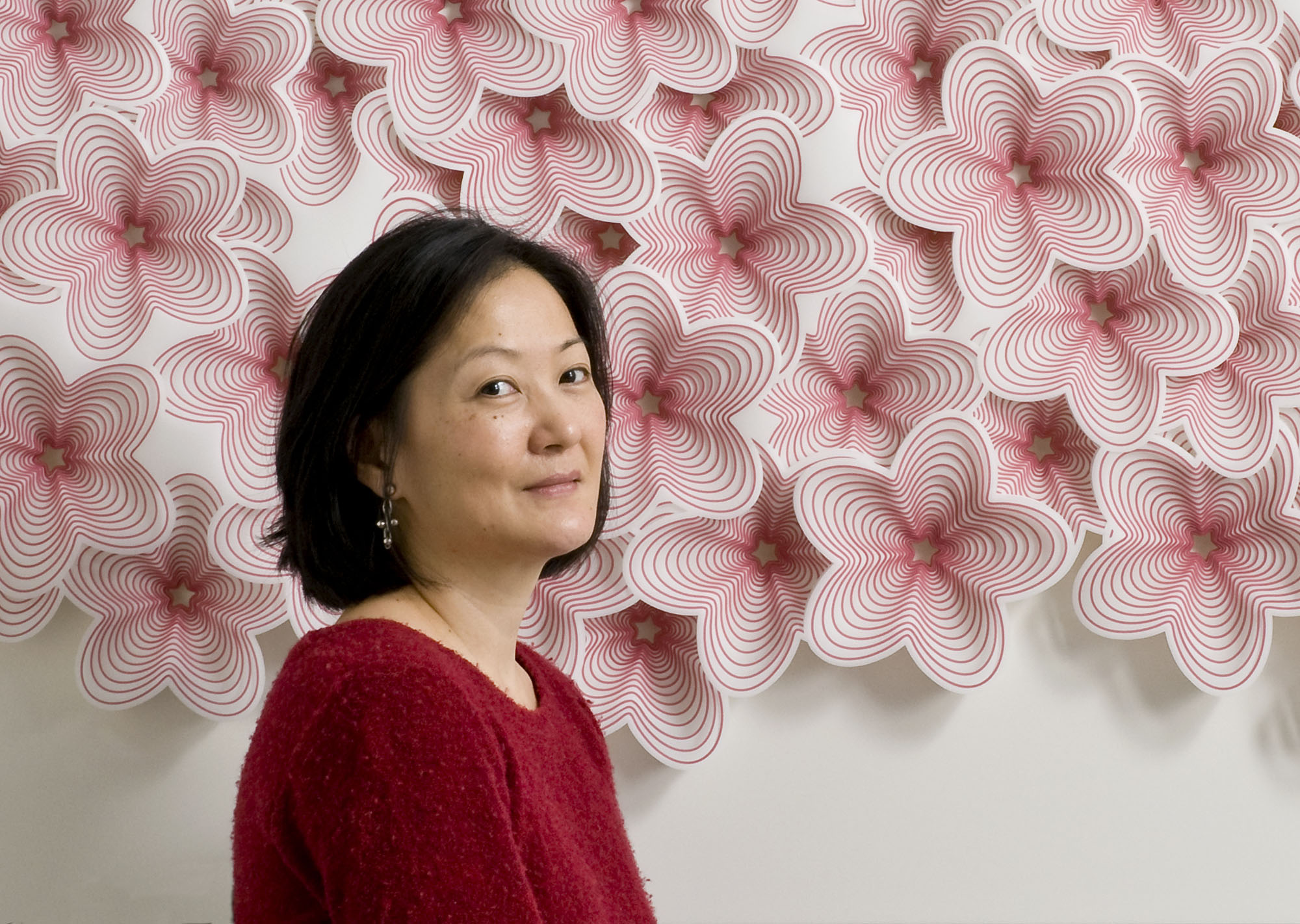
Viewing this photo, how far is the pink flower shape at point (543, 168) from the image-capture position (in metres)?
1.13

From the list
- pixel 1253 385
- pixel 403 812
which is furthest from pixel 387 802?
pixel 1253 385

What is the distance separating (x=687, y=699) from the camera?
116cm

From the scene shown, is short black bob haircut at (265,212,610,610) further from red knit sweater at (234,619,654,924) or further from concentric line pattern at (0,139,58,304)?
concentric line pattern at (0,139,58,304)

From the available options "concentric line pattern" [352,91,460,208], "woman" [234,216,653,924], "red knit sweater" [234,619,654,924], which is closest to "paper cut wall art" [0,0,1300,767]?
"concentric line pattern" [352,91,460,208]

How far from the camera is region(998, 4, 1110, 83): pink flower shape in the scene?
1.15m

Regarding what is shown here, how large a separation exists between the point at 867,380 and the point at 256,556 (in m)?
0.62

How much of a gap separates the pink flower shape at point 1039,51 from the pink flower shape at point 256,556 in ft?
A: 2.79

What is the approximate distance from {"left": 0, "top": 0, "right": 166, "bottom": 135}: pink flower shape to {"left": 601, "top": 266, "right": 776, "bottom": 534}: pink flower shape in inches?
19.2

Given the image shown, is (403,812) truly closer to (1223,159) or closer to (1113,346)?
(1113,346)

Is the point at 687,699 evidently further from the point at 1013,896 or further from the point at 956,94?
the point at 956,94

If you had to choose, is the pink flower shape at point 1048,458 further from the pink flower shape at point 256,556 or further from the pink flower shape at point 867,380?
the pink flower shape at point 256,556

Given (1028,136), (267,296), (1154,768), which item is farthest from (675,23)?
(1154,768)

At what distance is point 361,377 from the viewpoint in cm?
84

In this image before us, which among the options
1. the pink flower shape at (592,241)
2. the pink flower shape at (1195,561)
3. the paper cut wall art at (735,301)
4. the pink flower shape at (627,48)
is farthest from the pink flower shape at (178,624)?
the pink flower shape at (1195,561)
